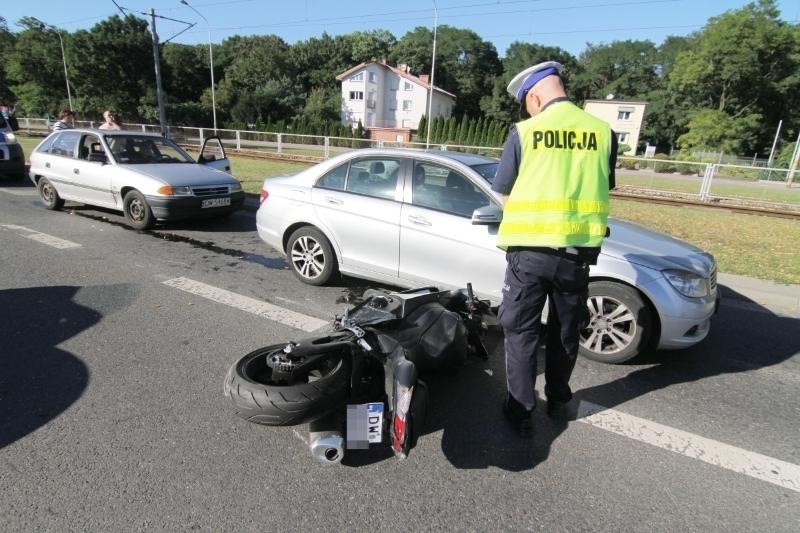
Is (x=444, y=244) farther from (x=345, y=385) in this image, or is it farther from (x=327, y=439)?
(x=327, y=439)

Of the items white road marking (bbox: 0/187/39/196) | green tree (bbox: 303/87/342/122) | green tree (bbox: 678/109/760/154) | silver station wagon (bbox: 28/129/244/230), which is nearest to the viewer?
silver station wagon (bbox: 28/129/244/230)

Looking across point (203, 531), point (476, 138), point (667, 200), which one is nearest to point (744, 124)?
point (476, 138)

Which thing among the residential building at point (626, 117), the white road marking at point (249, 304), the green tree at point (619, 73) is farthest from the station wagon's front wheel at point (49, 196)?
the green tree at point (619, 73)

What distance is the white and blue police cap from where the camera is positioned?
262cm

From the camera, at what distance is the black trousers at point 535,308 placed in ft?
8.39

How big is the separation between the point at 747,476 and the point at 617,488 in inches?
30.1

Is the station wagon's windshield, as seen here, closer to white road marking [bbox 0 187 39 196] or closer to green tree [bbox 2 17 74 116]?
white road marking [bbox 0 187 39 196]

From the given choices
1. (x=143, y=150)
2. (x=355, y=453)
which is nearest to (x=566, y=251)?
(x=355, y=453)

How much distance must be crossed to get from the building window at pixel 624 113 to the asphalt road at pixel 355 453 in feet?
228

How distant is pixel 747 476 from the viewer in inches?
99.0

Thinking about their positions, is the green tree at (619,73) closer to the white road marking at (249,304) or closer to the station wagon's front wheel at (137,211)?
the station wagon's front wheel at (137,211)

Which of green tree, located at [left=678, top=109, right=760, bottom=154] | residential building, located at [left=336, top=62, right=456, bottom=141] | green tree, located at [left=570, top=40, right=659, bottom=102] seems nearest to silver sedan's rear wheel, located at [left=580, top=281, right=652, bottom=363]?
green tree, located at [left=678, top=109, right=760, bottom=154]

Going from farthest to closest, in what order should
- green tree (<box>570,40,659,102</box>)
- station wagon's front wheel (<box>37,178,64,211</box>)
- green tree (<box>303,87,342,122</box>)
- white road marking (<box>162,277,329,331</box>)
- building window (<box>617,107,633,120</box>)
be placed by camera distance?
green tree (<box>570,40,659,102</box>), green tree (<box>303,87,342,122</box>), building window (<box>617,107,633,120</box>), station wagon's front wheel (<box>37,178,64,211</box>), white road marking (<box>162,277,329,331</box>)

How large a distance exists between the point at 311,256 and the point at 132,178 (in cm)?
421
